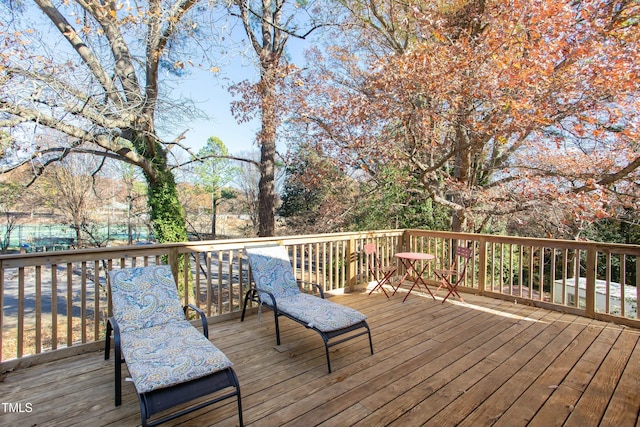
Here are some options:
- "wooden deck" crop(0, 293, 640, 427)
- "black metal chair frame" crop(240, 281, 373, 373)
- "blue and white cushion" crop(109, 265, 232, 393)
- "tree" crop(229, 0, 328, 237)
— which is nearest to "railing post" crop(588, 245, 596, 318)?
"wooden deck" crop(0, 293, 640, 427)

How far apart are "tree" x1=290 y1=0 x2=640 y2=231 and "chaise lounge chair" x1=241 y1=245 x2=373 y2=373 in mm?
4061

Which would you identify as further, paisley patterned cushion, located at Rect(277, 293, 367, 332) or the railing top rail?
the railing top rail

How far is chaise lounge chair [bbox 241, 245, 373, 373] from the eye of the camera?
9.90 ft

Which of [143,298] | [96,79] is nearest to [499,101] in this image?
[143,298]

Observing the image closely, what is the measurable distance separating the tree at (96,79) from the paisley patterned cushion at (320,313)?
4.25 meters

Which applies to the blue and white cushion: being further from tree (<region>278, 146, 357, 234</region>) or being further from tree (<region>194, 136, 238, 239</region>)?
tree (<region>194, 136, 238, 239</region>)

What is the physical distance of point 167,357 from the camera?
224 cm

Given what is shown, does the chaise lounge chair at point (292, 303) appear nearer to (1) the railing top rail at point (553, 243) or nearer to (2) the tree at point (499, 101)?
(1) the railing top rail at point (553, 243)

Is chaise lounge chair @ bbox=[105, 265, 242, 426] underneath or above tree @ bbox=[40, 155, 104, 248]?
underneath

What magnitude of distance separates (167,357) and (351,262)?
12.5 ft

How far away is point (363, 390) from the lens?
8.31 feet

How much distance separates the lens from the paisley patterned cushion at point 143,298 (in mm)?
2850

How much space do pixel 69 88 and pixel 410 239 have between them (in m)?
6.35

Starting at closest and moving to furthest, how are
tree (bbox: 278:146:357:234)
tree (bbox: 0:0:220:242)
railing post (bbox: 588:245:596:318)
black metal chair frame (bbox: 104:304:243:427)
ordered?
black metal chair frame (bbox: 104:304:243:427)
railing post (bbox: 588:245:596:318)
tree (bbox: 0:0:220:242)
tree (bbox: 278:146:357:234)
